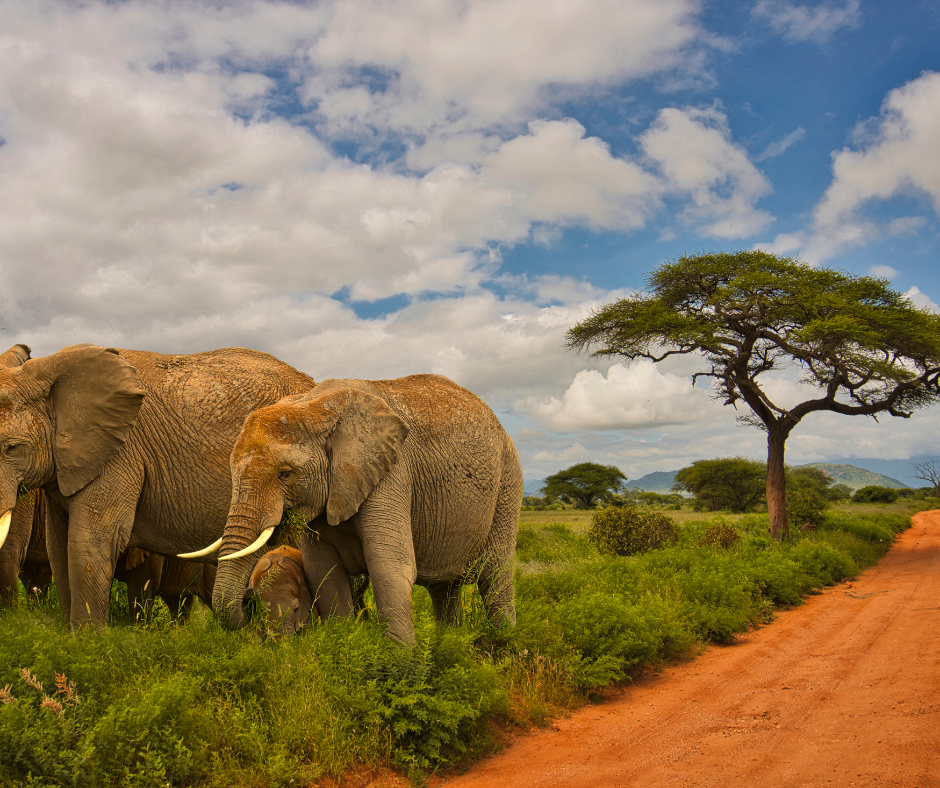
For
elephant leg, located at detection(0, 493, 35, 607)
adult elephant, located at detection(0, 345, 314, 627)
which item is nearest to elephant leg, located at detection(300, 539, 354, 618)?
adult elephant, located at detection(0, 345, 314, 627)

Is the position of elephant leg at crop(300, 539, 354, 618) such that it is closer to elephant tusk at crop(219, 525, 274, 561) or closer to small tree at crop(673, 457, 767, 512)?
elephant tusk at crop(219, 525, 274, 561)

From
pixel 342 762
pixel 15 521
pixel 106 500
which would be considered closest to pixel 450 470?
pixel 342 762

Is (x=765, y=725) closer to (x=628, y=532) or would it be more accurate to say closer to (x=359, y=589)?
(x=359, y=589)

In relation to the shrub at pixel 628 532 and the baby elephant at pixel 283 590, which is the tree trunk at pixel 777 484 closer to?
the shrub at pixel 628 532

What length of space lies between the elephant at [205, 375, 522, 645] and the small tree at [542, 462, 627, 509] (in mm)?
40842

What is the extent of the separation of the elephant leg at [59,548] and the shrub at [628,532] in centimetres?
1297

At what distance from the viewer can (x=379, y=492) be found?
559 cm

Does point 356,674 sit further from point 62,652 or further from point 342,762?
point 62,652

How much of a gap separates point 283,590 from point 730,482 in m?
40.5

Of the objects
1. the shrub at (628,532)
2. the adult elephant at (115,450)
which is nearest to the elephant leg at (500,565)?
the adult elephant at (115,450)

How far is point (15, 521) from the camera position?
24.7ft

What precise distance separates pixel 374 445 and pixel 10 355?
13.9 ft

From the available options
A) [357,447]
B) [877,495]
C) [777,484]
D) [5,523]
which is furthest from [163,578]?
[877,495]

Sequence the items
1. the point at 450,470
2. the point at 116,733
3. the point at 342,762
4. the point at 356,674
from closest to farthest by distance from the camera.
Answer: the point at 116,733
the point at 342,762
the point at 356,674
the point at 450,470
